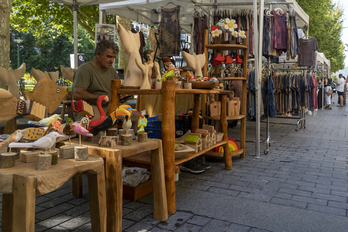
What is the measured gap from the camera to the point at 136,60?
283 centimetres

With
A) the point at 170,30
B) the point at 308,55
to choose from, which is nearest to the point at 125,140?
the point at 170,30

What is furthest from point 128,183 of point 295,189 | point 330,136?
point 330,136

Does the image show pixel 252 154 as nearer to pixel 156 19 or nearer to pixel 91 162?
pixel 91 162

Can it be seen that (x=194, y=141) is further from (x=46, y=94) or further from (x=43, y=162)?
(x=43, y=162)

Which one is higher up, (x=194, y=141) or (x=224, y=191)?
(x=194, y=141)

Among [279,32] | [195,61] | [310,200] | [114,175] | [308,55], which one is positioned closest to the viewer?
[114,175]

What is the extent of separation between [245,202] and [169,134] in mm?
1031

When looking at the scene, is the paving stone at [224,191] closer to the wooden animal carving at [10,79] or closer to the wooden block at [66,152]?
the wooden block at [66,152]

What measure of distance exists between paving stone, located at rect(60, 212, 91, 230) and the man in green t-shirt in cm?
106

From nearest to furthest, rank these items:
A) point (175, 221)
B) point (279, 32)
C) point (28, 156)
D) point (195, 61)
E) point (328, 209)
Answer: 1. point (28, 156)
2. point (175, 221)
3. point (328, 209)
4. point (195, 61)
5. point (279, 32)

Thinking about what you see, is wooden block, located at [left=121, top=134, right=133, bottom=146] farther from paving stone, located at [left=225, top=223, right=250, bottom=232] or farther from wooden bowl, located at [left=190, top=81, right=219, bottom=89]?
wooden bowl, located at [left=190, top=81, right=219, bottom=89]

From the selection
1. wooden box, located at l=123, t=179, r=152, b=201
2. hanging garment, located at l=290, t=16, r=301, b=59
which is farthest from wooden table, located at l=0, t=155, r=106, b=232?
hanging garment, located at l=290, t=16, r=301, b=59

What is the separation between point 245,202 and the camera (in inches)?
117

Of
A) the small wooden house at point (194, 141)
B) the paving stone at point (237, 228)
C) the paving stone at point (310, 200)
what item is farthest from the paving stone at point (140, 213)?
the paving stone at point (310, 200)
